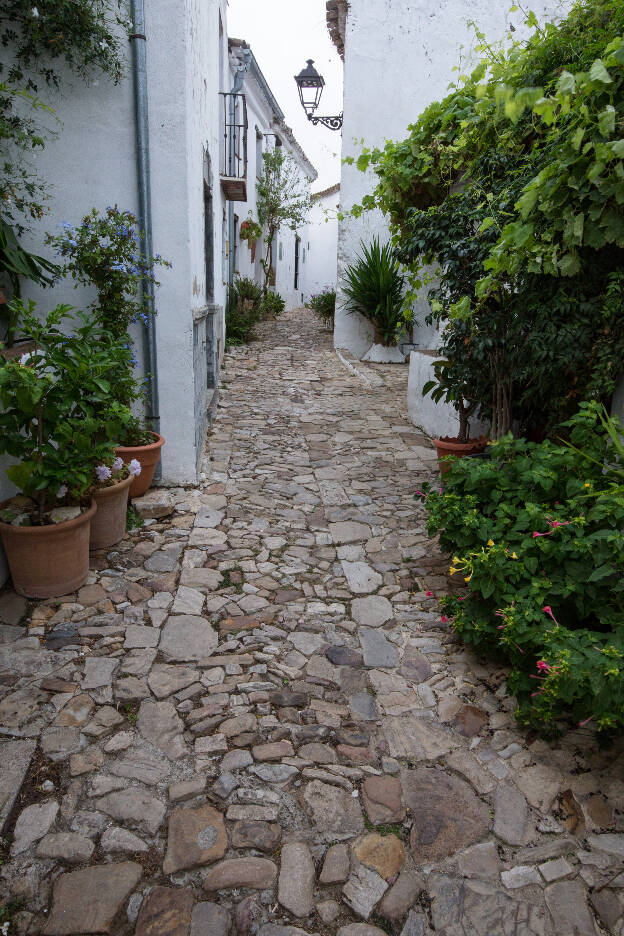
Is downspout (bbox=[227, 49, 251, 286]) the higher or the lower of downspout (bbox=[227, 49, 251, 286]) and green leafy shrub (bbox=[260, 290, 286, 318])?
the higher

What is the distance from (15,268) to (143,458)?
4.42ft

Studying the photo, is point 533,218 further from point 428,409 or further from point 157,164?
point 428,409

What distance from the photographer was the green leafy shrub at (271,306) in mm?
13517

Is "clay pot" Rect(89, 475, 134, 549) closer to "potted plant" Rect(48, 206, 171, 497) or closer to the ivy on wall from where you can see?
"potted plant" Rect(48, 206, 171, 497)

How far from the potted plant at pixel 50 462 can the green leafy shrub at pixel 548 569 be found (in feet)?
5.71

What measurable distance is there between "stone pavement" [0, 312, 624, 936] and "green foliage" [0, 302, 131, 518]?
24.5 inches

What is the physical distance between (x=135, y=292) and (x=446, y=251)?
202 cm

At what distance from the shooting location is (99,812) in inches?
73.1

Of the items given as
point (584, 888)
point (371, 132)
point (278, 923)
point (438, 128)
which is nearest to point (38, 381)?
point (278, 923)

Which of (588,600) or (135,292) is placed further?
(135,292)

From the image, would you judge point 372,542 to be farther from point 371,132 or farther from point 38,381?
point 371,132

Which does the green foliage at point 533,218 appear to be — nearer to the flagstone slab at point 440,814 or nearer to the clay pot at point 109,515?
the flagstone slab at point 440,814

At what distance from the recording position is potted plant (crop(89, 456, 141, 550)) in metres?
3.38

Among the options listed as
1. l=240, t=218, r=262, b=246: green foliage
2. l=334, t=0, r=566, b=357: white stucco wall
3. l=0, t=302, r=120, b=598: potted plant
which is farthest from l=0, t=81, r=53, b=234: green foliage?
l=240, t=218, r=262, b=246: green foliage
